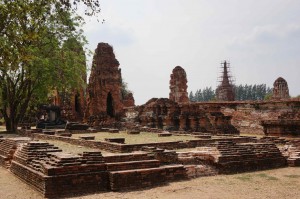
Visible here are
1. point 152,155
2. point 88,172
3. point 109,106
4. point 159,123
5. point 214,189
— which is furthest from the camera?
point 109,106

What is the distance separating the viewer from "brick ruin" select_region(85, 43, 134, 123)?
959 inches

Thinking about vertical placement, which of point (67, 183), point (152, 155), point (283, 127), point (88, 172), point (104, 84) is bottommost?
point (67, 183)

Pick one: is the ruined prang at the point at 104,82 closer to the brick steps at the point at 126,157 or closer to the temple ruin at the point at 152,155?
the temple ruin at the point at 152,155

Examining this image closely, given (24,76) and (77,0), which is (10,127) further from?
(77,0)

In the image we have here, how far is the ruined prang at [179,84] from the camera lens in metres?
31.8

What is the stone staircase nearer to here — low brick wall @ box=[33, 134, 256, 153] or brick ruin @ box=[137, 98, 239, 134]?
low brick wall @ box=[33, 134, 256, 153]

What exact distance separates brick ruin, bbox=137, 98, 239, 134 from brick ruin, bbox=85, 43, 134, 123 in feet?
10.1

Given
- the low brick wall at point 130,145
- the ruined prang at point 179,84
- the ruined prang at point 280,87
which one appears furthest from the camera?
the ruined prang at point 179,84

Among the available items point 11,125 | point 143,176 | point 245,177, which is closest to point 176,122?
point 11,125

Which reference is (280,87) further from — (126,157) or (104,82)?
(126,157)

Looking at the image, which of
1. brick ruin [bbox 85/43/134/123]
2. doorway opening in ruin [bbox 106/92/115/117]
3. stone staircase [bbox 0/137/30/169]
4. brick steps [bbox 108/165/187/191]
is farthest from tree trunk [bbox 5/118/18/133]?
brick steps [bbox 108/165/187/191]

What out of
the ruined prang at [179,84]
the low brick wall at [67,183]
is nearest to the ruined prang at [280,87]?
the ruined prang at [179,84]

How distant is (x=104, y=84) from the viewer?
2461cm

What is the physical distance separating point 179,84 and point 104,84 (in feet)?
30.8
